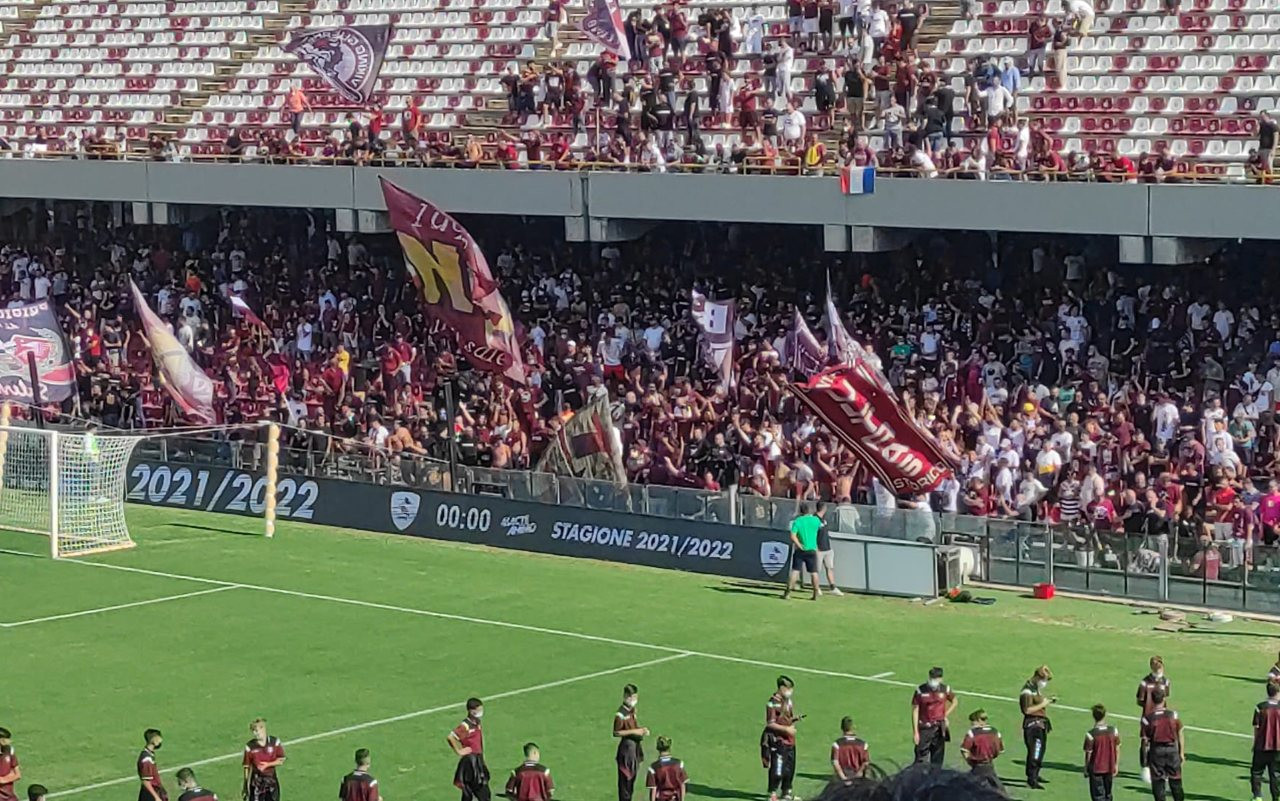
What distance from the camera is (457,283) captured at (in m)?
33.3

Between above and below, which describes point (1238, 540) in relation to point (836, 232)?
below

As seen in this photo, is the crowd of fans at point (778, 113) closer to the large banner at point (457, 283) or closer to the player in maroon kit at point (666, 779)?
Result: the large banner at point (457, 283)

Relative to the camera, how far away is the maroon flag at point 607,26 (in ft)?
126

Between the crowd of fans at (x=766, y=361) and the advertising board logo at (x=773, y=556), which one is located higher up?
the crowd of fans at (x=766, y=361)

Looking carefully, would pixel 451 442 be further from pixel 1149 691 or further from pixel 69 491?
pixel 1149 691

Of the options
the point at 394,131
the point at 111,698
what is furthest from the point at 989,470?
the point at 394,131

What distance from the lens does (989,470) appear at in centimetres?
3089

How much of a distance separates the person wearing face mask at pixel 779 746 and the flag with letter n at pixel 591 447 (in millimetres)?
12752

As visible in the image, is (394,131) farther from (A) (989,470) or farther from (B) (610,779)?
(B) (610,779)

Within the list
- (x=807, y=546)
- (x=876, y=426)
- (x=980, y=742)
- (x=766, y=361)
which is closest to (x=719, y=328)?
(x=766, y=361)

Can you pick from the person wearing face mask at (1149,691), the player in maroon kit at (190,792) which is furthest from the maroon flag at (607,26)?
the player in maroon kit at (190,792)

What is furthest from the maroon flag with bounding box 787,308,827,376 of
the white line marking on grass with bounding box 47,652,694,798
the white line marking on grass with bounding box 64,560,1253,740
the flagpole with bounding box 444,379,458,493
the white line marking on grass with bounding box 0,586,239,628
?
the white line marking on grass with bounding box 0,586,239,628

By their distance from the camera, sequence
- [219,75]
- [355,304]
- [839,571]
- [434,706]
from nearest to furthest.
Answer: [434,706] < [839,571] < [355,304] < [219,75]

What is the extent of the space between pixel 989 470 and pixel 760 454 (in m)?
3.84
